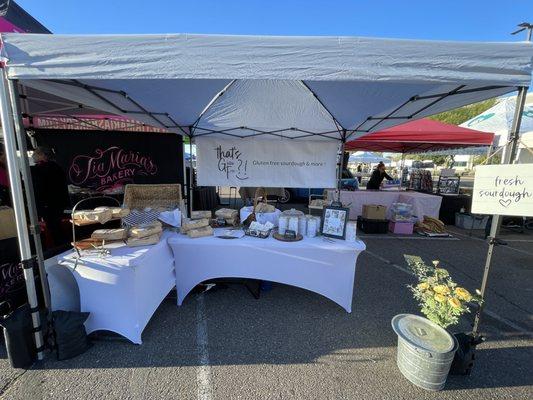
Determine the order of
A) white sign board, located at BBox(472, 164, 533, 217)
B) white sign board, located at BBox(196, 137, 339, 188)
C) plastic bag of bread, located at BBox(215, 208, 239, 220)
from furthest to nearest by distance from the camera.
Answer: white sign board, located at BBox(196, 137, 339, 188)
plastic bag of bread, located at BBox(215, 208, 239, 220)
white sign board, located at BBox(472, 164, 533, 217)

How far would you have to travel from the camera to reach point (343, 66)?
161 centimetres

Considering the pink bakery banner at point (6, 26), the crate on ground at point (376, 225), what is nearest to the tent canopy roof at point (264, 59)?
the pink bakery banner at point (6, 26)

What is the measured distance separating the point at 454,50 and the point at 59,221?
4370 mm

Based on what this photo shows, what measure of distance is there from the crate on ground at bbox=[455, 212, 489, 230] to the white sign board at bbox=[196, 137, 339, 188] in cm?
507

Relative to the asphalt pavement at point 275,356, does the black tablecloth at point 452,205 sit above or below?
above

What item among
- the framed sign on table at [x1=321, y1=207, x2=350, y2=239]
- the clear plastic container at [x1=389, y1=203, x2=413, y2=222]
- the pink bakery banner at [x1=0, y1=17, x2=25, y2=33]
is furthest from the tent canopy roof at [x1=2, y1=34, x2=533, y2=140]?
the clear plastic container at [x1=389, y1=203, x2=413, y2=222]

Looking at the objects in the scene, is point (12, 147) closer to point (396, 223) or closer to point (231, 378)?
point (231, 378)

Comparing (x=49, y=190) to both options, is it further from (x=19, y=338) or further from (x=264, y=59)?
(x=264, y=59)

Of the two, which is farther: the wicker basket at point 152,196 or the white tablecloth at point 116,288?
the wicker basket at point 152,196

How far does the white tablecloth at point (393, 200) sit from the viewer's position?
6.61m

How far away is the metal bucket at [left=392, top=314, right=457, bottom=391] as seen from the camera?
1.76m

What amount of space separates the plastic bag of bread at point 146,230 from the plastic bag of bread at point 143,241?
1.1 inches

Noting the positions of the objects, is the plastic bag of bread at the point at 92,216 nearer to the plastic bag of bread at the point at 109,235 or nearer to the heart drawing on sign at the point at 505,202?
the plastic bag of bread at the point at 109,235

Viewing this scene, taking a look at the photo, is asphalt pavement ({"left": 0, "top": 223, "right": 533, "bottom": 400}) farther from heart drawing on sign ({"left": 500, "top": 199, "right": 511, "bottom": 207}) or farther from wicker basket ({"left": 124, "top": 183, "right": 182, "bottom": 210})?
heart drawing on sign ({"left": 500, "top": 199, "right": 511, "bottom": 207})
